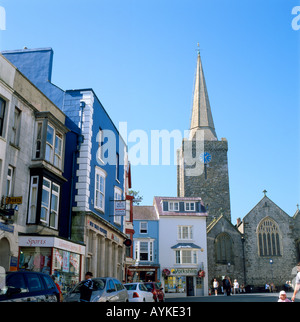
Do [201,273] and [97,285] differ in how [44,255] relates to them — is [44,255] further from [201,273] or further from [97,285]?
[201,273]

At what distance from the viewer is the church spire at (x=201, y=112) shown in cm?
8018

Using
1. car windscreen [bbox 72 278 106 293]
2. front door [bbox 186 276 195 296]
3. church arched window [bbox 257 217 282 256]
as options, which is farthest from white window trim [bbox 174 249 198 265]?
car windscreen [bbox 72 278 106 293]

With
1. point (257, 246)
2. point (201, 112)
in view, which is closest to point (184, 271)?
point (257, 246)

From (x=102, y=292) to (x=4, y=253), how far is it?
5741 mm

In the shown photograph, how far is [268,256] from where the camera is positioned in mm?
57594

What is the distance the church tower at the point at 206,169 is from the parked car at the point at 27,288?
5918 centimetres

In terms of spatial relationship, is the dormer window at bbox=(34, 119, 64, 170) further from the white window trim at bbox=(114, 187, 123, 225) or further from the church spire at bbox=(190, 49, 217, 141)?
the church spire at bbox=(190, 49, 217, 141)

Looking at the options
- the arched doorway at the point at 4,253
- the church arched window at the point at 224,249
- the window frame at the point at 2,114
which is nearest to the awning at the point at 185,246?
the church arched window at the point at 224,249

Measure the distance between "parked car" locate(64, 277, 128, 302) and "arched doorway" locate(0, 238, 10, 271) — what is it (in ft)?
14.6

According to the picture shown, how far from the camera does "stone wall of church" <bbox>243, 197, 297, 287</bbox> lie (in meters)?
56.4

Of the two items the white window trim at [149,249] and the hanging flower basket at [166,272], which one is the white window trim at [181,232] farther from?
the hanging flower basket at [166,272]
